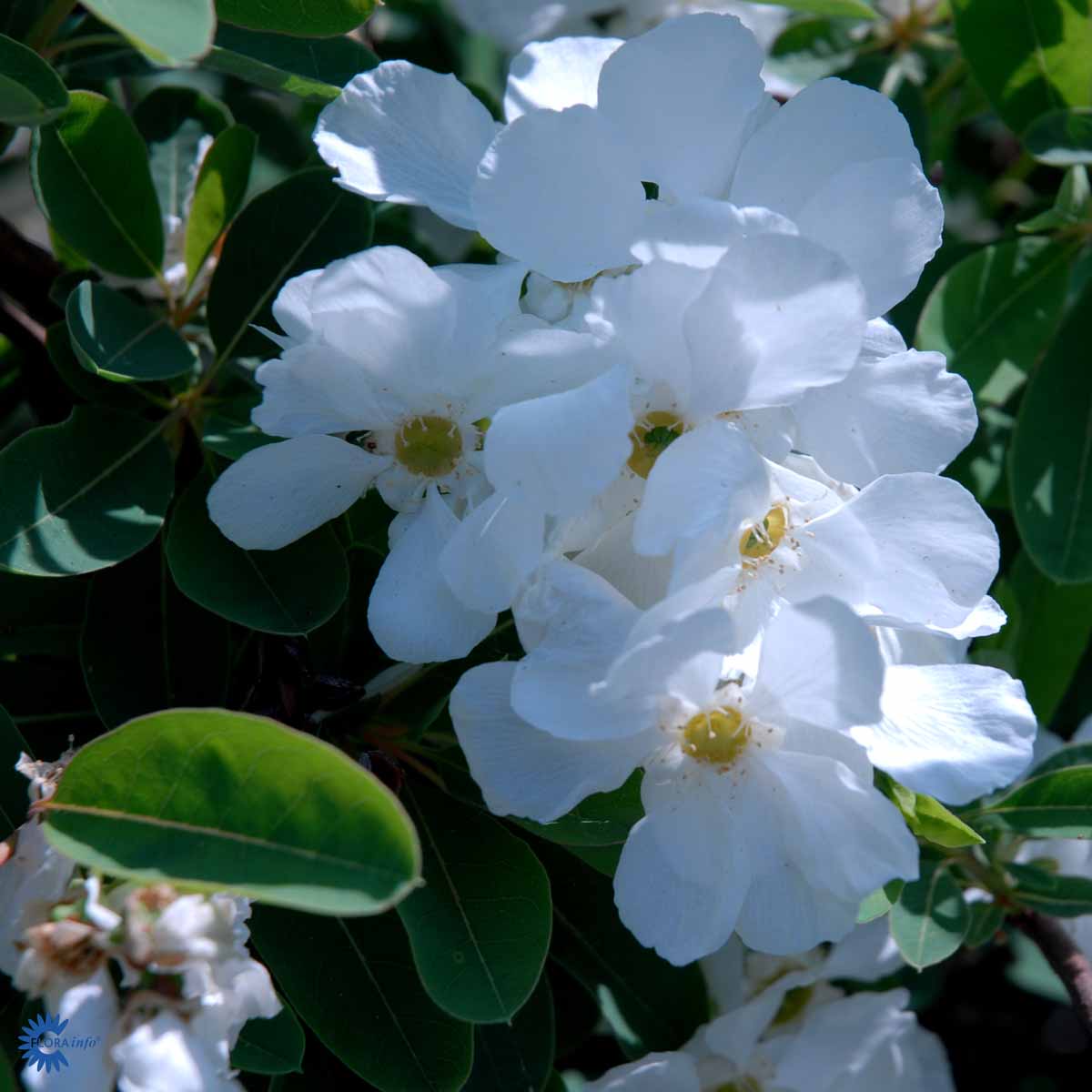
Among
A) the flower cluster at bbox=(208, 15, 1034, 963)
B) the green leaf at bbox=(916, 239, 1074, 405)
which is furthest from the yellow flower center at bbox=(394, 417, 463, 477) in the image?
the green leaf at bbox=(916, 239, 1074, 405)

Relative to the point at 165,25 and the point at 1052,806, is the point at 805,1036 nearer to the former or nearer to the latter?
the point at 1052,806

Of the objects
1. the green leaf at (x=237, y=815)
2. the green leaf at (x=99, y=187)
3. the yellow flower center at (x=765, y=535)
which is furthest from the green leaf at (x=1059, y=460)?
the green leaf at (x=99, y=187)

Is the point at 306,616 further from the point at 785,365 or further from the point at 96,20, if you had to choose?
the point at 96,20

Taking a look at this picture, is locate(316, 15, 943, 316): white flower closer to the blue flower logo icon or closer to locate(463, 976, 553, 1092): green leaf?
the blue flower logo icon

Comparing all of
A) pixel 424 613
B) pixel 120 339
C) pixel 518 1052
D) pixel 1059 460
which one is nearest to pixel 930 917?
pixel 518 1052

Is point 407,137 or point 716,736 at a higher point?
point 407,137

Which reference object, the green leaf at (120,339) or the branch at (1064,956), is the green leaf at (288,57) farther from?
the branch at (1064,956)
